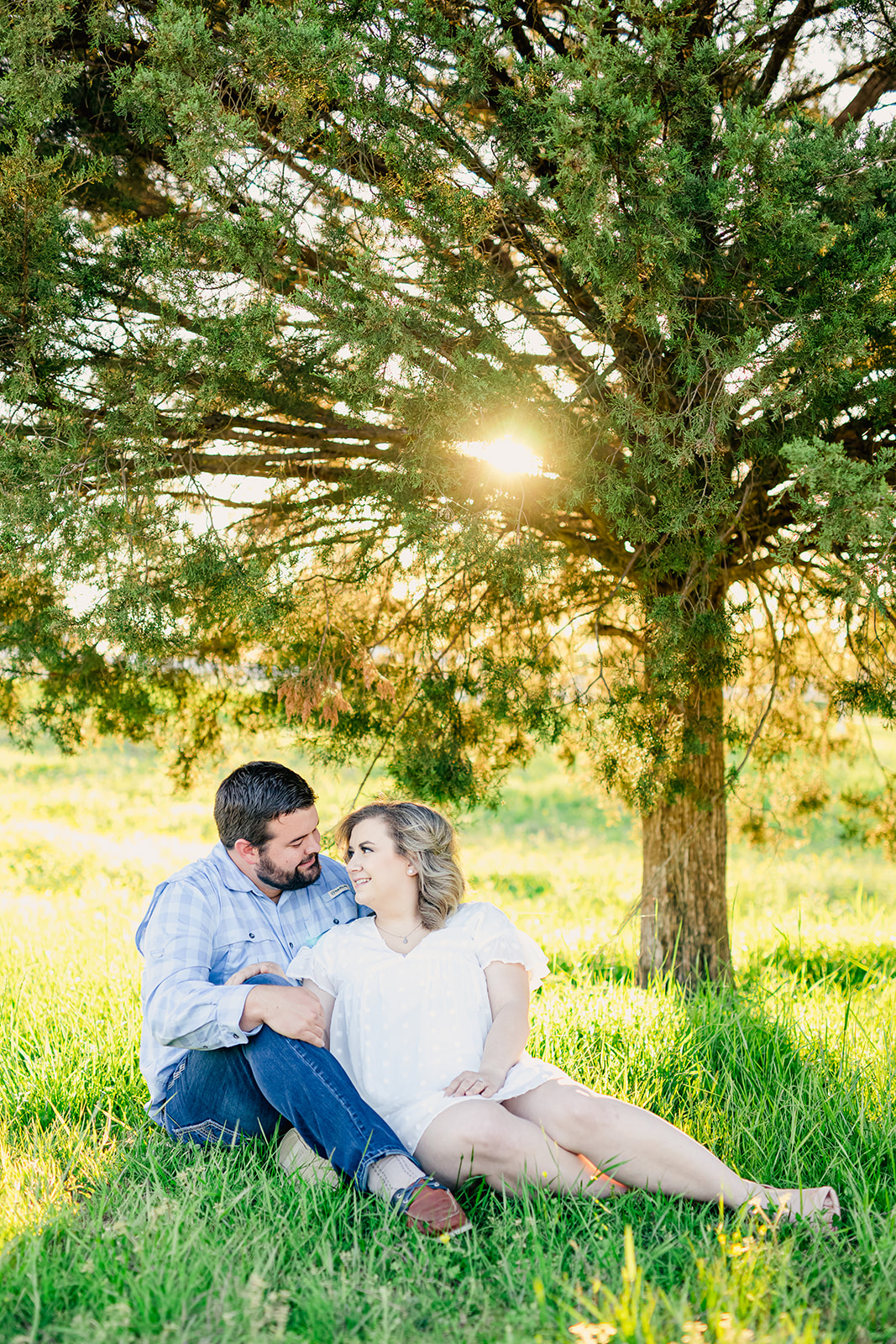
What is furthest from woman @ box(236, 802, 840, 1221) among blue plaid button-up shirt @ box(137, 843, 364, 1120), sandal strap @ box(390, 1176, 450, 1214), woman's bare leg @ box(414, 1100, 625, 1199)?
blue plaid button-up shirt @ box(137, 843, 364, 1120)

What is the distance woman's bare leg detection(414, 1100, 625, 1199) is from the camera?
2.63m

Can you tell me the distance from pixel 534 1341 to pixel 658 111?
3.11 metres

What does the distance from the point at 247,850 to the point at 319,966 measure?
0.50 metres

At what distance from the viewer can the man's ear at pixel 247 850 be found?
130 inches

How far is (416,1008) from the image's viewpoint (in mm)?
2863

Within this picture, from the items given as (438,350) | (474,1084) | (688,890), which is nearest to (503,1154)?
(474,1084)

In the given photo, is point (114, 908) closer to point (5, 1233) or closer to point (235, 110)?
point (5, 1233)

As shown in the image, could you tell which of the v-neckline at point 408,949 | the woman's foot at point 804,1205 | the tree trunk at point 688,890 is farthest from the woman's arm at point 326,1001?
the tree trunk at point 688,890

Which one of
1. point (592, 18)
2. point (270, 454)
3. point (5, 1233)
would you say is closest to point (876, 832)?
point (270, 454)

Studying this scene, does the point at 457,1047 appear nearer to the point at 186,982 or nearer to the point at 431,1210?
the point at 431,1210

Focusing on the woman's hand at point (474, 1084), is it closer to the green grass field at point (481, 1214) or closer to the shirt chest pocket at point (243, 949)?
the green grass field at point (481, 1214)

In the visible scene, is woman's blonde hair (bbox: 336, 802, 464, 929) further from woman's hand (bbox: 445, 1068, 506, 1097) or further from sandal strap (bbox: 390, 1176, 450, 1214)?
sandal strap (bbox: 390, 1176, 450, 1214)

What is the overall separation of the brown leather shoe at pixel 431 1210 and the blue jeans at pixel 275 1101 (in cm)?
12

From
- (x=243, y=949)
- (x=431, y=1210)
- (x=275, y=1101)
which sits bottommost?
(x=431, y=1210)
